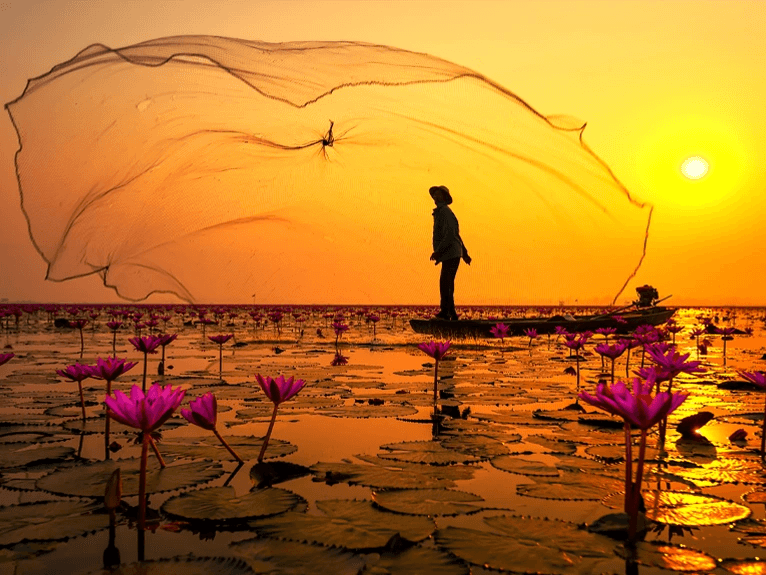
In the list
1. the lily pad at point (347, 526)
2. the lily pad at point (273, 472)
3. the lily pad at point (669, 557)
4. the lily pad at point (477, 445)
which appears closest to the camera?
the lily pad at point (669, 557)

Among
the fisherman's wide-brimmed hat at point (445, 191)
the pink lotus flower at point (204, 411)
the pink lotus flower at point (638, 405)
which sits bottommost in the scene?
the pink lotus flower at point (204, 411)

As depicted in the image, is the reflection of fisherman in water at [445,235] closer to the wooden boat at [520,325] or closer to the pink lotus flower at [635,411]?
the wooden boat at [520,325]

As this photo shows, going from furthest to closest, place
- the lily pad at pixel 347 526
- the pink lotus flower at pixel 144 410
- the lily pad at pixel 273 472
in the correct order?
the lily pad at pixel 273 472, the pink lotus flower at pixel 144 410, the lily pad at pixel 347 526

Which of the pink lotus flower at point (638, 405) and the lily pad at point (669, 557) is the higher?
the pink lotus flower at point (638, 405)

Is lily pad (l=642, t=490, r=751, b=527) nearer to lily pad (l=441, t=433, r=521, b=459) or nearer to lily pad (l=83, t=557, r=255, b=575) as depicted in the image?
lily pad (l=441, t=433, r=521, b=459)

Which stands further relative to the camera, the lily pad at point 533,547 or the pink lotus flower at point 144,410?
the pink lotus flower at point 144,410

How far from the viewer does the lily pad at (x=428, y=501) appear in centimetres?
291

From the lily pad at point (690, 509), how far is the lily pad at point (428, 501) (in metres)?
0.85

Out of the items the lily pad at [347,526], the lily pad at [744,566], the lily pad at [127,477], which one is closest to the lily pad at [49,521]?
the lily pad at [127,477]

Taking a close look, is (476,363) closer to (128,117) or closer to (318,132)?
(318,132)

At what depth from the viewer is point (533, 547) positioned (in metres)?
2.45

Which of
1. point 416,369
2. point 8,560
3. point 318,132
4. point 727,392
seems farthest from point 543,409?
point 318,132

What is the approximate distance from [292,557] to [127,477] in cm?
153

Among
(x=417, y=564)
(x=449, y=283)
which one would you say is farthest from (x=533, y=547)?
(x=449, y=283)
